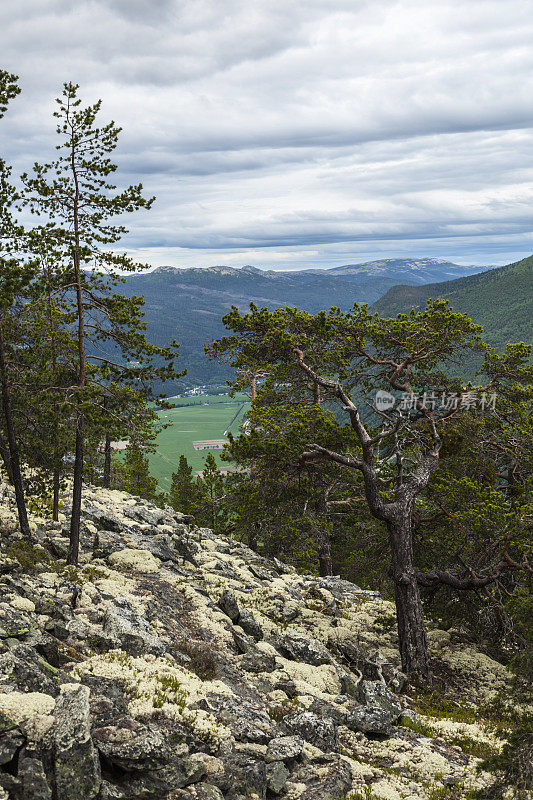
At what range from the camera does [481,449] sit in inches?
814

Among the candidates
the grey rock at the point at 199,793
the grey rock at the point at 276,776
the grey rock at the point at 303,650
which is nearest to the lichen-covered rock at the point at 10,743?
the grey rock at the point at 199,793

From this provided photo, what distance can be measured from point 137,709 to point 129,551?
38.7 feet

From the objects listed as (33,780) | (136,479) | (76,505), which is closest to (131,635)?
(33,780)

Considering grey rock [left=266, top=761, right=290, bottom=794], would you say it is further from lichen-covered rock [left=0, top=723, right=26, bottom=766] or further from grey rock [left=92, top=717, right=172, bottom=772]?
lichen-covered rock [left=0, top=723, right=26, bottom=766]

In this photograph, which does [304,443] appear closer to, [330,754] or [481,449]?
[481,449]

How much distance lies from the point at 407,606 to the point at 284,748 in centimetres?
904

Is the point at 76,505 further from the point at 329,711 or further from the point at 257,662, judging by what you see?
the point at 329,711

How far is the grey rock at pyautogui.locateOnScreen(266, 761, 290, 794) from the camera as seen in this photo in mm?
8957

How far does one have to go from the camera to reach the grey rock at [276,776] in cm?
896

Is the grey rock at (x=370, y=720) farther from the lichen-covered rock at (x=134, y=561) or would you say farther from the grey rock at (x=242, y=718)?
the lichen-covered rock at (x=134, y=561)

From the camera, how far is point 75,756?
291 inches

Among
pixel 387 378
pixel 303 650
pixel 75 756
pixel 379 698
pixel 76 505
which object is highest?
pixel 387 378

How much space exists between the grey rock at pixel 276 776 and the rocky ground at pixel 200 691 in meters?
0.04

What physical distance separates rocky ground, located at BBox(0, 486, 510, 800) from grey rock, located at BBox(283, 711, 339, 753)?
28 millimetres
